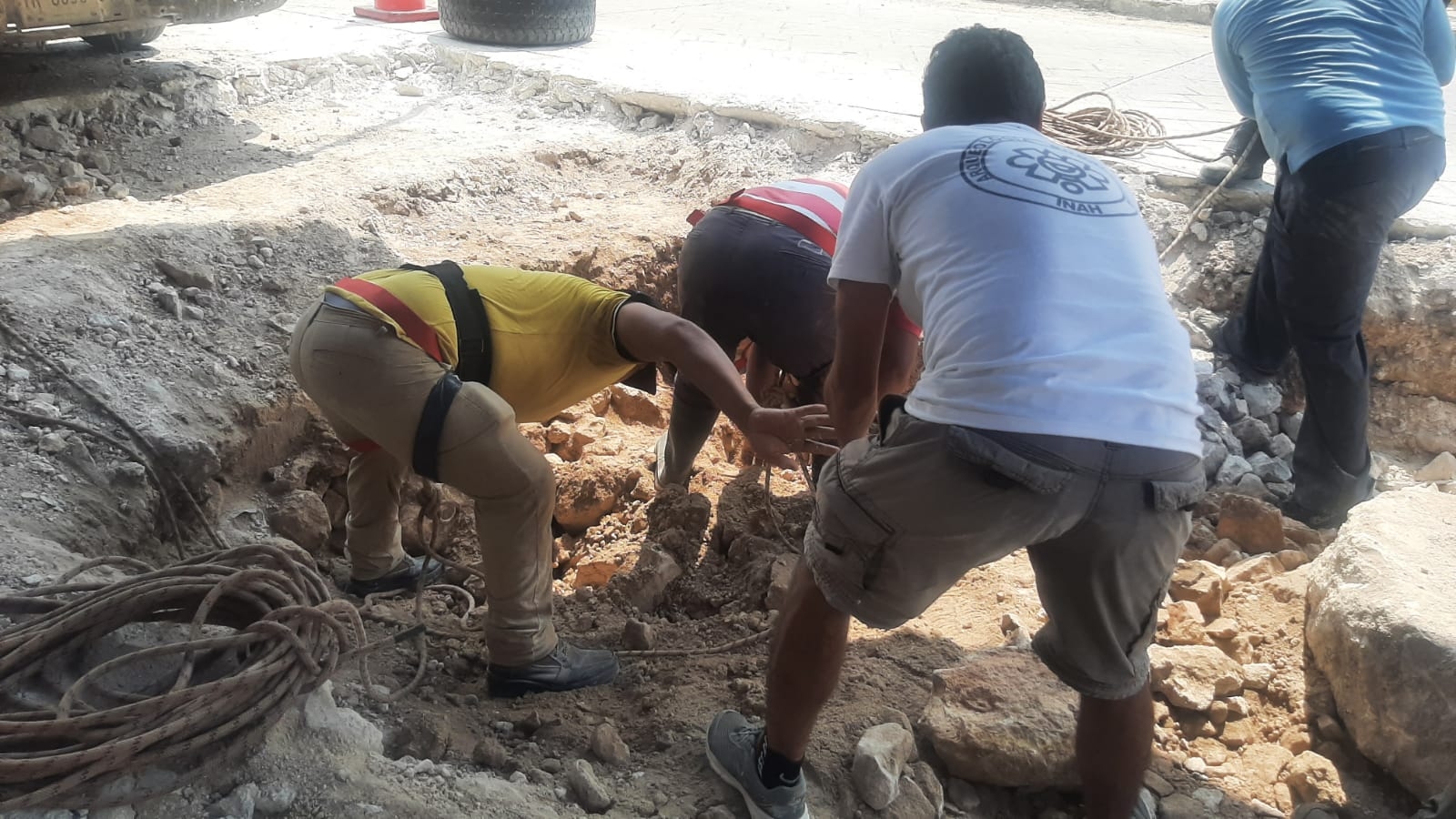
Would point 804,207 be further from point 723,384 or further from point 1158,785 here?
point 1158,785

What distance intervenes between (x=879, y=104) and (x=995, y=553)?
14.0ft

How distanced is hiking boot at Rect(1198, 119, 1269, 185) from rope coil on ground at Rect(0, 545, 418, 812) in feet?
13.4

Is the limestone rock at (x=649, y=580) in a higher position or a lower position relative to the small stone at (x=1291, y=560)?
lower

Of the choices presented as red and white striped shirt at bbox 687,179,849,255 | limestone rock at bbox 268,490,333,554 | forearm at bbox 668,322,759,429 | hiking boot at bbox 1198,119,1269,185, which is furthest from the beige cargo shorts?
hiking boot at bbox 1198,119,1269,185

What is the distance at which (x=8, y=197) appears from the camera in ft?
13.6

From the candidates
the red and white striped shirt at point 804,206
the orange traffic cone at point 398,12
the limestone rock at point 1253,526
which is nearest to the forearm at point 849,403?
the red and white striped shirt at point 804,206

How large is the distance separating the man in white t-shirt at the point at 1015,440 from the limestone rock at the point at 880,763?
0.17 meters

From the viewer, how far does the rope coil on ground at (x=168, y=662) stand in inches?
65.9

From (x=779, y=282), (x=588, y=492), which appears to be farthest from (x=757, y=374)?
(x=588, y=492)

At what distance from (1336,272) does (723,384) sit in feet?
7.82

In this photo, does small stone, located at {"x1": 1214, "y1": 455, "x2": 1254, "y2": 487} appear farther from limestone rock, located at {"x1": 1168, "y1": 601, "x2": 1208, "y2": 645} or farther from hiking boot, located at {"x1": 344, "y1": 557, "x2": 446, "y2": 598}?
hiking boot, located at {"x1": 344, "y1": 557, "x2": 446, "y2": 598}

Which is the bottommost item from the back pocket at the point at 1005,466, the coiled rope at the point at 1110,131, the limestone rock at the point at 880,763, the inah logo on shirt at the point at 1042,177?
the limestone rock at the point at 880,763

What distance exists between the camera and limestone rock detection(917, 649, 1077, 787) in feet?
7.61

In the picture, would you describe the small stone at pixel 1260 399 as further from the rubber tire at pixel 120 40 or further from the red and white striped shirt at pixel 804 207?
the rubber tire at pixel 120 40
